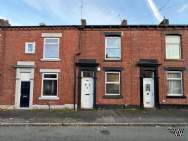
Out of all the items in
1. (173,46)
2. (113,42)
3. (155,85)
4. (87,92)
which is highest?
(113,42)

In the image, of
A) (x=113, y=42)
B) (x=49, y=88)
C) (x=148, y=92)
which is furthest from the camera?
(x=113, y=42)

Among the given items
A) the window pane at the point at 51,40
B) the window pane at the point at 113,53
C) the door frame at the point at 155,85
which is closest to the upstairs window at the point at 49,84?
the window pane at the point at 51,40

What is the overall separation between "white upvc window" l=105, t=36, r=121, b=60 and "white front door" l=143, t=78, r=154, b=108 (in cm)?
291

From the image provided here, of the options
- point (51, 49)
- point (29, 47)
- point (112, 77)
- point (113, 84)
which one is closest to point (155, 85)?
point (113, 84)

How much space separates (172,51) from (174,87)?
289cm

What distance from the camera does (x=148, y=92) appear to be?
821 inches

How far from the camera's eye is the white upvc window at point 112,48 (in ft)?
70.0

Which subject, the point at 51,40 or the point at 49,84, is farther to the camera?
the point at 51,40

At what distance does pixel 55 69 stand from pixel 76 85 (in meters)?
2.10

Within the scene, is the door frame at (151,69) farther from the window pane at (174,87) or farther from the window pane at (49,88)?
the window pane at (49,88)

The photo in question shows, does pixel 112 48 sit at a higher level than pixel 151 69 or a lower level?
higher

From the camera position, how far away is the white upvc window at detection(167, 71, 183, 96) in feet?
68.5

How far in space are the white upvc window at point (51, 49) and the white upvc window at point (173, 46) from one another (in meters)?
8.89

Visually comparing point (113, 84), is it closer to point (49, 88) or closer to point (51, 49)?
point (49, 88)
